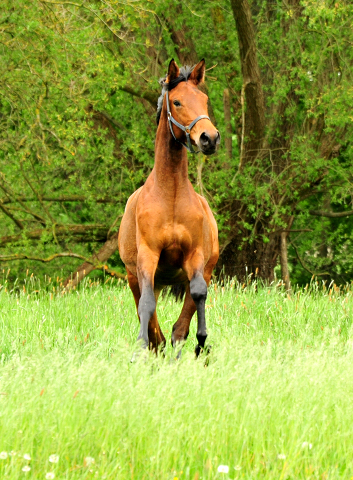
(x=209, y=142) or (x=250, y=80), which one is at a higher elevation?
(x=250, y=80)

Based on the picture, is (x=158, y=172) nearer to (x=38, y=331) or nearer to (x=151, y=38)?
(x=38, y=331)

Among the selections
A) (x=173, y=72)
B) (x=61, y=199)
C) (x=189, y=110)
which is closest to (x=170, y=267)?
(x=189, y=110)

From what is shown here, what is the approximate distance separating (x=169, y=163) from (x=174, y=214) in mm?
417

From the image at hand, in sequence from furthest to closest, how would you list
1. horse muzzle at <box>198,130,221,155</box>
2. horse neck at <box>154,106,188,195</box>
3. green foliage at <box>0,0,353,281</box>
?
green foliage at <box>0,0,353,281</box>
horse neck at <box>154,106,188,195</box>
horse muzzle at <box>198,130,221,155</box>

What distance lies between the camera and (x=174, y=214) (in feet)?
16.3

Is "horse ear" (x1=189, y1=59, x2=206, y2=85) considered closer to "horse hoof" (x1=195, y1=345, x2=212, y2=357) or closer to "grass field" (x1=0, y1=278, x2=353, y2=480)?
"horse hoof" (x1=195, y1=345, x2=212, y2=357)

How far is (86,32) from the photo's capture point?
458 inches

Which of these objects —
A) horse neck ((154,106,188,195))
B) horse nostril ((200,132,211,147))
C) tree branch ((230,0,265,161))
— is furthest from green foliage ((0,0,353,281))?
horse nostril ((200,132,211,147))

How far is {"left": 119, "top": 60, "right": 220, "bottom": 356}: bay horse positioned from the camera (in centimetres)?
484

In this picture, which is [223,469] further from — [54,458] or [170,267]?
A: [170,267]

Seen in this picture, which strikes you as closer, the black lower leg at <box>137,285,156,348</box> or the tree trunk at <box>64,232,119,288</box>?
the black lower leg at <box>137,285,156,348</box>

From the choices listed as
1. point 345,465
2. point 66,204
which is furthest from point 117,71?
point 345,465

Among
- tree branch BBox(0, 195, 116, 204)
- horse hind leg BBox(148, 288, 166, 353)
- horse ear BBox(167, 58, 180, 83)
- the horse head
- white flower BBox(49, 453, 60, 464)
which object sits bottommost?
tree branch BBox(0, 195, 116, 204)

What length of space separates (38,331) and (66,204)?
10580 mm
